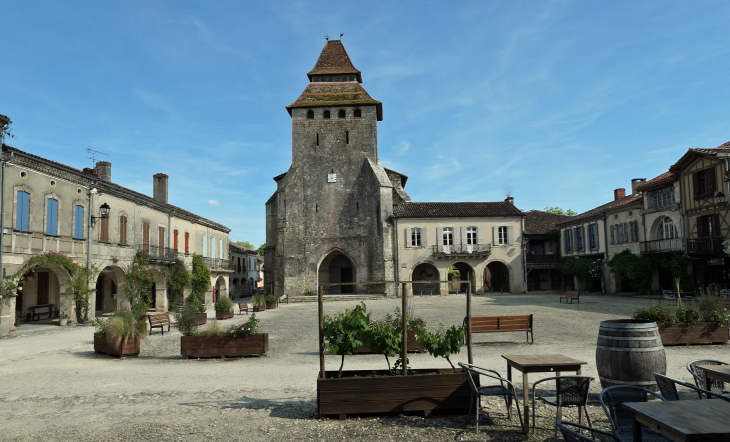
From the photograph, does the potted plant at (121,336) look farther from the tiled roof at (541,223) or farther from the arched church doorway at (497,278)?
the tiled roof at (541,223)

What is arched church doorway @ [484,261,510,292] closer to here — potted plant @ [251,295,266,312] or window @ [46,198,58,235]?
potted plant @ [251,295,266,312]

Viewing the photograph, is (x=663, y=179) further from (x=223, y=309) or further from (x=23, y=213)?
(x=23, y=213)

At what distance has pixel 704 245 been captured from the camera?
21859 mm

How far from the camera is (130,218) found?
21.7m

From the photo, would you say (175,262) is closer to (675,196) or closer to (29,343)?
(29,343)

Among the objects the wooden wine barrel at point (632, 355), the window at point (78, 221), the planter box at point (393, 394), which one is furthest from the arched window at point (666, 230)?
the window at point (78, 221)

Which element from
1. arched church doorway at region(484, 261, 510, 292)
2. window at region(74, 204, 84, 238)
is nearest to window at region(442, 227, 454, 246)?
arched church doorway at region(484, 261, 510, 292)

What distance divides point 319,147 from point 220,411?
28.6 m

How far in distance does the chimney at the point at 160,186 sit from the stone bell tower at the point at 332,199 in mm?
7077

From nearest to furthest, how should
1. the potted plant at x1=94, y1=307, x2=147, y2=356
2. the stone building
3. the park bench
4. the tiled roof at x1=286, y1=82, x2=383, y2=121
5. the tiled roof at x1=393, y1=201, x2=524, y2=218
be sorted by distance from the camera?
1. the potted plant at x1=94, y1=307, x2=147, y2=356
2. the stone building
3. the park bench
4. the tiled roof at x1=393, y1=201, x2=524, y2=218
5. the tiled roof at x1=286, y1=82, x2=383, y2=121

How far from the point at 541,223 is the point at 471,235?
8.58 meters

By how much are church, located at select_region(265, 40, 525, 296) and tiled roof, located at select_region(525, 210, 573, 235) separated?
4.42 meters

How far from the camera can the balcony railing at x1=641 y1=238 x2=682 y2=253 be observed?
926 inches

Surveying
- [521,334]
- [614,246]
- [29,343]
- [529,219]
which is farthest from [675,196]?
[29,343]
